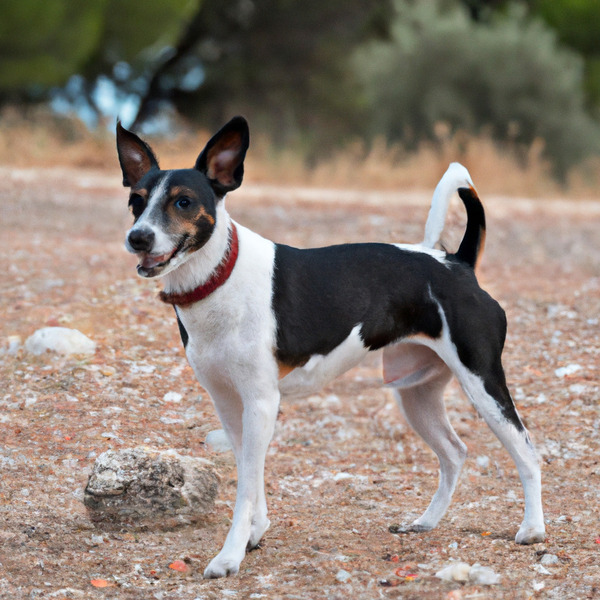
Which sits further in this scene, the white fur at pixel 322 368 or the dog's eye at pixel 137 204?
the white fur at pixel 322 368

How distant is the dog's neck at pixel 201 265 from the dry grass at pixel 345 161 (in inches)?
400

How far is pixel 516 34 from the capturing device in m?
19.4

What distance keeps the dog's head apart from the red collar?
141 mm

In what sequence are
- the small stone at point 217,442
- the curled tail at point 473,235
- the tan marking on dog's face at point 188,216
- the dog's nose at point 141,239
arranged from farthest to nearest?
the small stone at point 217,442 → the curled tail at point 473,235 → the tan marking on dog's face at point 188,216 → the dog's nose at point 141,239

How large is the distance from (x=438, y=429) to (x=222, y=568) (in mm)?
1287

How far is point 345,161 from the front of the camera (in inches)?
667

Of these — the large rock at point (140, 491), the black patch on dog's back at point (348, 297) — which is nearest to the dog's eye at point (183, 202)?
the black patch on dog's back at point (348, 297)

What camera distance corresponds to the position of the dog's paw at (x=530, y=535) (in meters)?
4.07

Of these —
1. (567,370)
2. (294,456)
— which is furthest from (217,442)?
(567,370)

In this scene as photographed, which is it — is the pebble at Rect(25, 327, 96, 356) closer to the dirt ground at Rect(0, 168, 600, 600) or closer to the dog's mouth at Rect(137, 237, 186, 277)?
the dirt ground at Rect(0, 168, 600, 600)

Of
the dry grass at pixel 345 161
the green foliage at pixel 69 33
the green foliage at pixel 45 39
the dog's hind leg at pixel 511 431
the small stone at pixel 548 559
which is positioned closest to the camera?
the small stone at pixel 548 559

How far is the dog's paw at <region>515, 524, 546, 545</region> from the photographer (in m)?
4.07

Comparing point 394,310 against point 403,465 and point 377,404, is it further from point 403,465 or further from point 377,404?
point 377,404

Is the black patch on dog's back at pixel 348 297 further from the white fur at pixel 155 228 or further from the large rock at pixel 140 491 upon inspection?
the large rock at pixel 140 491
